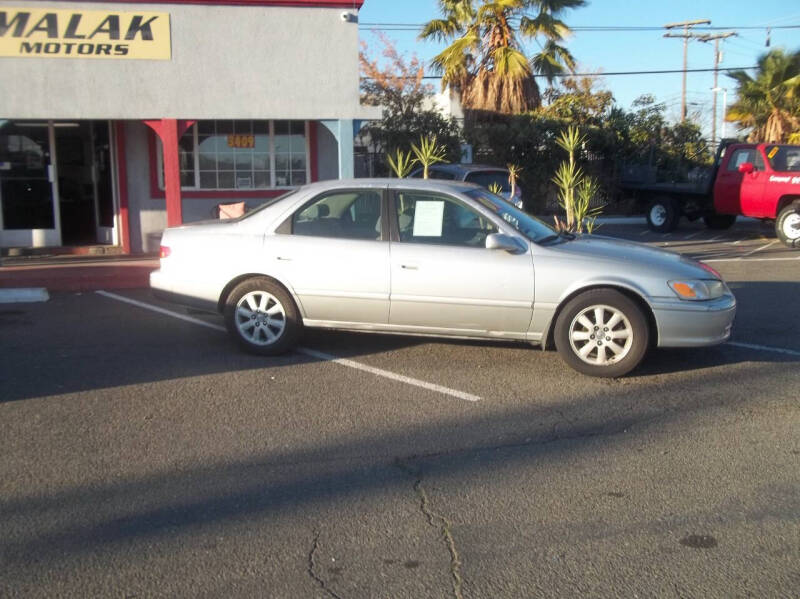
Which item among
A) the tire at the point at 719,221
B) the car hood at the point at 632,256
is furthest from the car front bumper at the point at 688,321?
the tire at the point at 719,221

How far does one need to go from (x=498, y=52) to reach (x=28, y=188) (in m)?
14.3

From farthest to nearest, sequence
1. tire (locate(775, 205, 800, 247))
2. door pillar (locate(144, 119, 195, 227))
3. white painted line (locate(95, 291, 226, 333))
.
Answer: tire (locate(775, 205, 800, 247)) < door pillar (locate(144, 119, 195, 227)) < white painted line (locate(95, 291, 226, 333))

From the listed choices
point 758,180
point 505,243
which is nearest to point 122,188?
point 505,243

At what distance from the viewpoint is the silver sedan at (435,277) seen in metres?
6.77

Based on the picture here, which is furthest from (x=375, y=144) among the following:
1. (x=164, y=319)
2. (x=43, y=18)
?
(x=164, y=319)

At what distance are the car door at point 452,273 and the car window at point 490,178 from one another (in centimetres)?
750

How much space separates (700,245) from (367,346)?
10.9 meters

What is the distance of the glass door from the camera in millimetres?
14047

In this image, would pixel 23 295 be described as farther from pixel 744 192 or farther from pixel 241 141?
pixel 744 192

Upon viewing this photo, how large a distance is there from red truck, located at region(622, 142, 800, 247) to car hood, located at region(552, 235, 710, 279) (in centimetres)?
1036

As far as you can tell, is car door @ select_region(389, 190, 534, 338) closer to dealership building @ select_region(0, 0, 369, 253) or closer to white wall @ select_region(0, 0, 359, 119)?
dealership building @ select_region(0, 0, 369, 253)

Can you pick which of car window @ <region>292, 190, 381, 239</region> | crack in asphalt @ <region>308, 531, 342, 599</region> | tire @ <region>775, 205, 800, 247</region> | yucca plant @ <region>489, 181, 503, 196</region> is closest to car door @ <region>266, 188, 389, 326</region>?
car window @ <region>292, 190, 381, 239</region>

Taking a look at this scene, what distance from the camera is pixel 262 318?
748cm

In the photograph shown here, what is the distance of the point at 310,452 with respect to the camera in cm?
526
